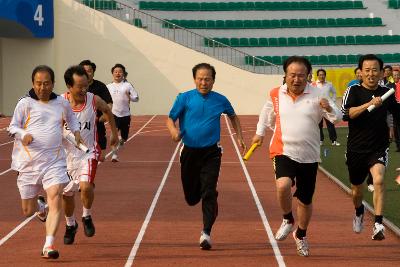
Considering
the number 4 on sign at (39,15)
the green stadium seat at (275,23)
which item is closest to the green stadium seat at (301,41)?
the green stadium seat at (275,23)

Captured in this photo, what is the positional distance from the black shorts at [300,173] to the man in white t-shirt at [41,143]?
6.71 ft

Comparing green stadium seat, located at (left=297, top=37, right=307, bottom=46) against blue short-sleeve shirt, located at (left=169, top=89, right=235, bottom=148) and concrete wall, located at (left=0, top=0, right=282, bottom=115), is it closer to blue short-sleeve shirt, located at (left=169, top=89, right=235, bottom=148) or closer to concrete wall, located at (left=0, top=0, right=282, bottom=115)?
concrete wall, located at (left=0, top=0, right=282, bottom=115)

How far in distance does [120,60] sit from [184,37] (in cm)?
320

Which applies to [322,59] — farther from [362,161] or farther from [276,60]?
[362,161]

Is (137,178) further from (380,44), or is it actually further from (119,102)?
(380,44)

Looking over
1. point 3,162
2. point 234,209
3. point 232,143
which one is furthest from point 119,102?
point 234,209

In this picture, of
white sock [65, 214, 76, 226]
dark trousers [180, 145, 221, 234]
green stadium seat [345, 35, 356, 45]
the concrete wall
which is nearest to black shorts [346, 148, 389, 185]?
dark trousers [180, 145, 221, 234]

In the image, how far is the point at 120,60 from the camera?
45156mm

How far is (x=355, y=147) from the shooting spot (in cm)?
1098

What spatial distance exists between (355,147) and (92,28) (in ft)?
113

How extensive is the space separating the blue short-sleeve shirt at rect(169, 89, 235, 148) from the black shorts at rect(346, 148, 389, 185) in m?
1.46

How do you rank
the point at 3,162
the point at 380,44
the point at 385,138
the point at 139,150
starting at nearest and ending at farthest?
the point at 385,138, the point at 3,162, the point at 139,150, the point at 380,44

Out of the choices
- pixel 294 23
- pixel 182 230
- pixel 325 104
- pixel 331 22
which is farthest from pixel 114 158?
pixel 331 22

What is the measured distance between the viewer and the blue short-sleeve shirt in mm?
10820
